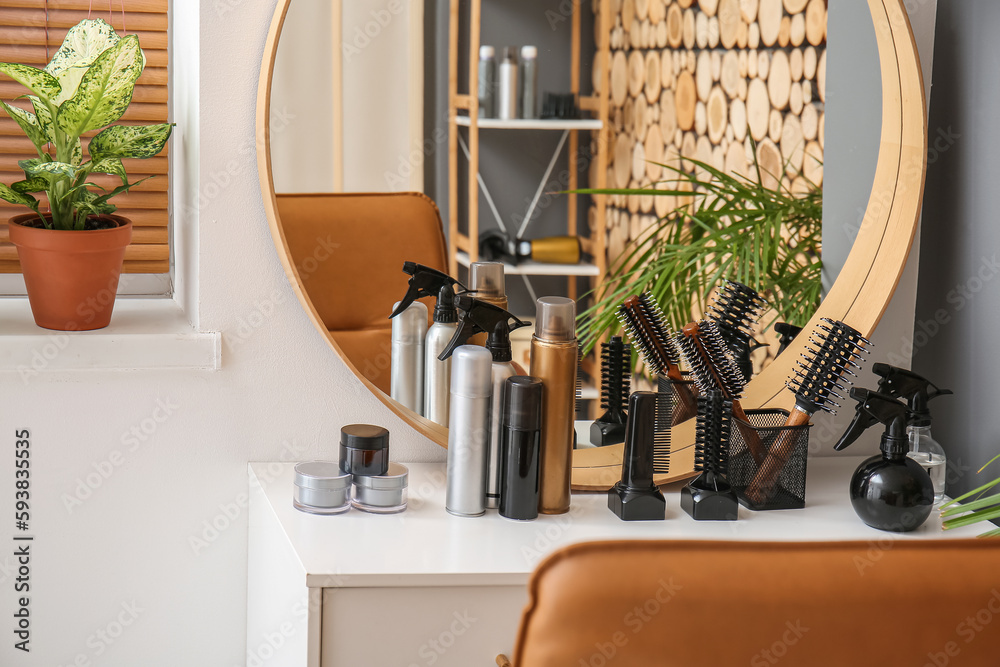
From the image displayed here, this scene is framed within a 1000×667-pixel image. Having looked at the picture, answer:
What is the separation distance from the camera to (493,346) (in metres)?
1.08

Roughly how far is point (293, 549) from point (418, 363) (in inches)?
11.9

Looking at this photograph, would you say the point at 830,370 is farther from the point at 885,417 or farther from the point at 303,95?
the point at 303,95

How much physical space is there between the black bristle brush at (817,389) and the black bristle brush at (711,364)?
6 cm

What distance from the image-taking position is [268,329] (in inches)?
46.2

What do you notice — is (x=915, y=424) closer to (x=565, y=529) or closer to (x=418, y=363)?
(x=565, y=529)

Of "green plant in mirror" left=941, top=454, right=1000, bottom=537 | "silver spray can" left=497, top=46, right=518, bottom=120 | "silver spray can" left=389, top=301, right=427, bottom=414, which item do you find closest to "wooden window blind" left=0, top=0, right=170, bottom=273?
"silver spray can" left=389, top=301, right=427, bottom=414

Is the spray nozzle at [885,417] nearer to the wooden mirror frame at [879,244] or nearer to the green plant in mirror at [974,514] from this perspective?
the green plant in mirror at [974,514]

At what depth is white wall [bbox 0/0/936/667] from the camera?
44.8 inches

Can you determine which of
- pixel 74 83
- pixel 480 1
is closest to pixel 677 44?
pixel 480 1

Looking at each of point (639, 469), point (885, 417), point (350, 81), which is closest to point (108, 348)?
point (350, 81)

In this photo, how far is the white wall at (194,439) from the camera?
114cm

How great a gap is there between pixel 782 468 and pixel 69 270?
0.87 m

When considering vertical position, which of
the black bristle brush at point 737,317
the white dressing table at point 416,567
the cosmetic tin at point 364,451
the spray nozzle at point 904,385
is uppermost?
the black bristle brush at point 737,317

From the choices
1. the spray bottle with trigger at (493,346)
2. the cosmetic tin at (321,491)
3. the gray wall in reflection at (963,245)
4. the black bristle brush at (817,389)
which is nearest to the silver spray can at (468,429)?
the spray bottle with trigger at (493,346)
